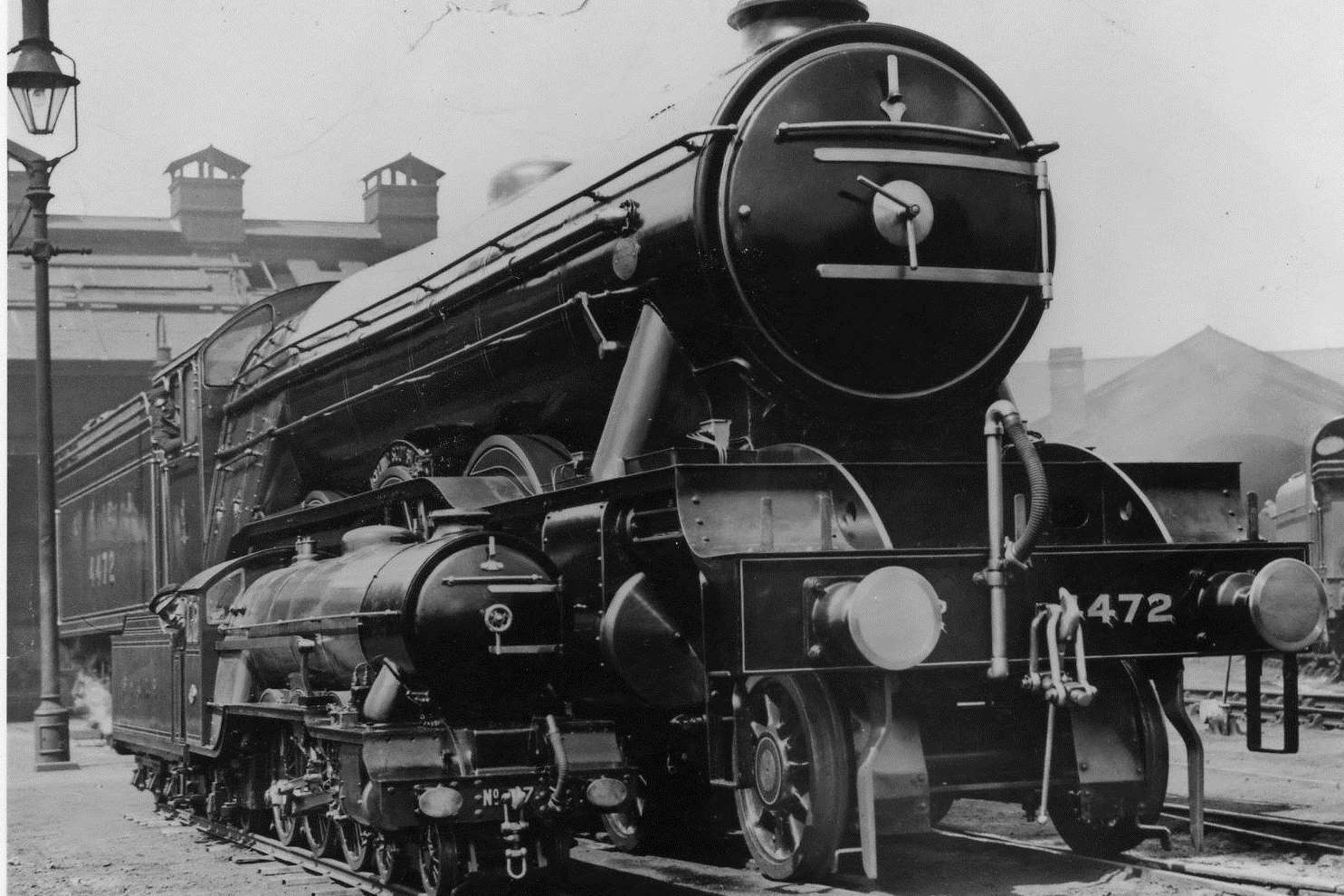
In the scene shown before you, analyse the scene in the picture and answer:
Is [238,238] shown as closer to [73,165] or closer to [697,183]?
[73,165]

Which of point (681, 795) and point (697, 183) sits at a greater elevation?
point (697, 183)

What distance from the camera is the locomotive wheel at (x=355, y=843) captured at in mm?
7117

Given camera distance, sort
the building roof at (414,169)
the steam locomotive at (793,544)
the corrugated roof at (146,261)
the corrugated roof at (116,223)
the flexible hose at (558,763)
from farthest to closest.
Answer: the corrugated roof at (116,223) → the building roof at (414,169) → the corrugated roof at (146,261) → the flexible hose at (558,763) → the steam locomotive at (793,544)

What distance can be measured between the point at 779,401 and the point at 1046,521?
1173mm

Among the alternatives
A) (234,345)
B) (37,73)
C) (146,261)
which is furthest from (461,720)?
(146,261)

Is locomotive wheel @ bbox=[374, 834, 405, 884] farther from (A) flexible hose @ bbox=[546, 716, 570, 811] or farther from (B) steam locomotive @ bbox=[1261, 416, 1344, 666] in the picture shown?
(B) steam locomotive @ bbox=[1261, 416, 1344, 666]

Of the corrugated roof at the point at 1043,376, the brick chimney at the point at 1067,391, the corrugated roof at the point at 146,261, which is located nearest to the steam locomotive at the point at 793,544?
the corrugated roof at the point at 146,261

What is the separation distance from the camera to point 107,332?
15.1 m

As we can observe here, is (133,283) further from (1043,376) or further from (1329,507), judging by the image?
(1043,376)

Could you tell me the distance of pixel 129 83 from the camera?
9156 millimetres

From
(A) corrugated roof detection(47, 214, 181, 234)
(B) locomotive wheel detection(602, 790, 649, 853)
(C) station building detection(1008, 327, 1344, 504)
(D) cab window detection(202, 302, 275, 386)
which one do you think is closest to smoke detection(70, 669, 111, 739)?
(A) corrugated roof detection(47, 214, 181, 234)

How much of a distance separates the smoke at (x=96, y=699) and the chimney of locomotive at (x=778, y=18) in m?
12.6

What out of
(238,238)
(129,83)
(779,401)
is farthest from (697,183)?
(238,238)

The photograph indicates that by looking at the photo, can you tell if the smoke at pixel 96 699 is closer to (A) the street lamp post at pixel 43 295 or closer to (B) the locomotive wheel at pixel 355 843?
(A) the street lamp post at pixel 43 295
